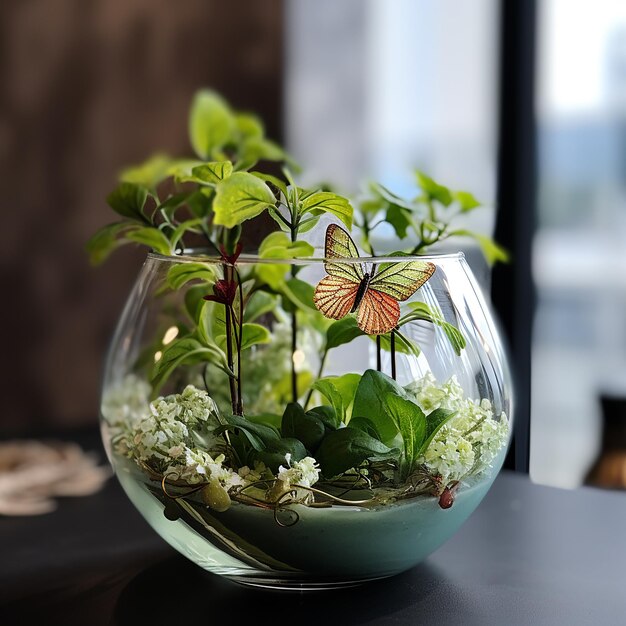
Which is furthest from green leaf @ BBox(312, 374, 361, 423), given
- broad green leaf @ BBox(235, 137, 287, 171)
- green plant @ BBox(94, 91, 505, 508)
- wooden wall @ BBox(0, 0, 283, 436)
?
wooden wall @ BBox(0, 0, 283, 436)

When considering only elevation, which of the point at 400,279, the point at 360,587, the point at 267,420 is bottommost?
the point at 360,587

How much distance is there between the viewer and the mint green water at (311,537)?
1.70 ft

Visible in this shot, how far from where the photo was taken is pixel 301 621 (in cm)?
54

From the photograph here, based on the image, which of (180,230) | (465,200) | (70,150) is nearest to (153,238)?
(180,230)

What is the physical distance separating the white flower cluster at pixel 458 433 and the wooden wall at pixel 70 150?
1.57 meters

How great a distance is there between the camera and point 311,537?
0.52 meters

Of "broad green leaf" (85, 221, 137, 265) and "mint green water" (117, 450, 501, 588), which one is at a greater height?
"broad green leaf" (85, 221, 137, 265)

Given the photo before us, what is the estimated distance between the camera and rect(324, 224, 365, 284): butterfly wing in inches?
20.1

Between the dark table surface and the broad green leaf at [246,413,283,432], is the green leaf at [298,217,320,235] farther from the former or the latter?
the dark table surface

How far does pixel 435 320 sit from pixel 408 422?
0.23 ft

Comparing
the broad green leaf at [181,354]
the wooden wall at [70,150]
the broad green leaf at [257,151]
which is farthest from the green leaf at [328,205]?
the wooden wall at [70,150]

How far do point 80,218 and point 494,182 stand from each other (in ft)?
3.14

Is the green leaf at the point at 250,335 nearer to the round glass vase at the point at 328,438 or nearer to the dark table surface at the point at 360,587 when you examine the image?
the round glass vase at the point at 328,438

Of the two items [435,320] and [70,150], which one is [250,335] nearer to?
[435,320]
